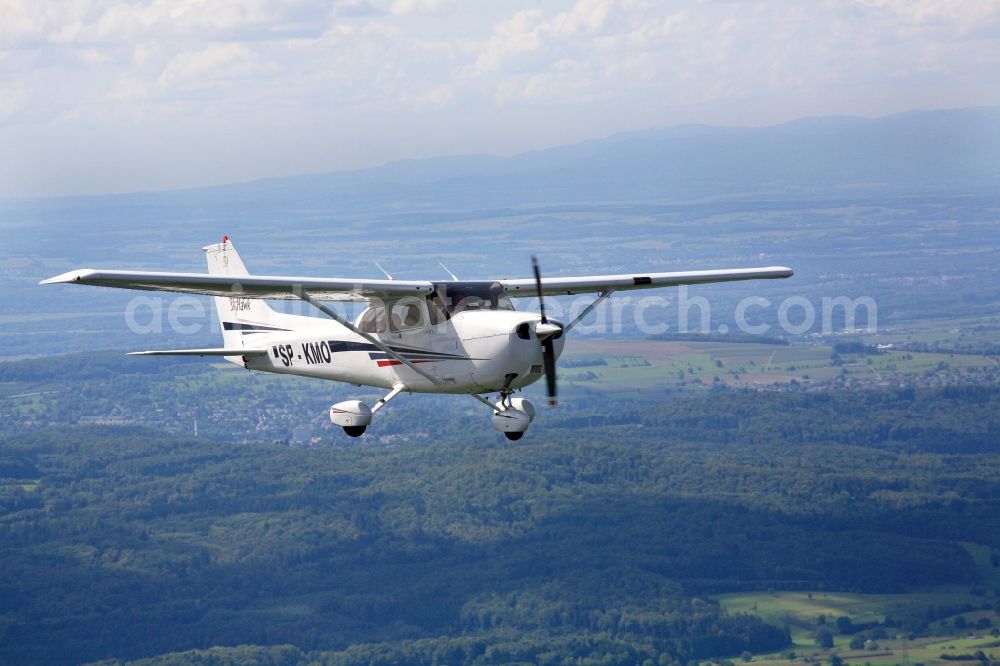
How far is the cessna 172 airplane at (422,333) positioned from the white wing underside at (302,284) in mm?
22

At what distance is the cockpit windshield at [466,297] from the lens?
29.6 meters

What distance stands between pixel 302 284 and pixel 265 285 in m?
0.75

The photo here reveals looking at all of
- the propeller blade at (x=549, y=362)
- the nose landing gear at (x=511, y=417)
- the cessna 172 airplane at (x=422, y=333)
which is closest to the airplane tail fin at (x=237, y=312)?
the cessna 172 airplane at (x=422, y=333)

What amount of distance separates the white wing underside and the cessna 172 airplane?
0.02 metres

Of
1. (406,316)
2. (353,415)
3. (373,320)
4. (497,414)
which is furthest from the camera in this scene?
(353,415)

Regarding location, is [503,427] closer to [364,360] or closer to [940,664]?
[364,360]

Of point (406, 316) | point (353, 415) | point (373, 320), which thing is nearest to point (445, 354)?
point (406, 316)

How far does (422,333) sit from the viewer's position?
29.9 metres

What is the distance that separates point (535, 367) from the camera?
28.6 meters

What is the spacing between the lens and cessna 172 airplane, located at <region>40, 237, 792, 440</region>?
28109 millimetres

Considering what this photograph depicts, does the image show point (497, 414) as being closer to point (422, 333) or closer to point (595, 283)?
point (422, 333)

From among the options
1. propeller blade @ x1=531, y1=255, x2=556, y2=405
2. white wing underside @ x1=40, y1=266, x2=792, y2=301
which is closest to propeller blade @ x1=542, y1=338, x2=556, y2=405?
propeller blade @ x1=531, y1=255, x2=556, y2=405

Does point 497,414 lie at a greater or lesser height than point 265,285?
lesser

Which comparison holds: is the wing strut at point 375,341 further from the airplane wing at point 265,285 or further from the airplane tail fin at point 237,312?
the airplane tail fin at point 237,312
